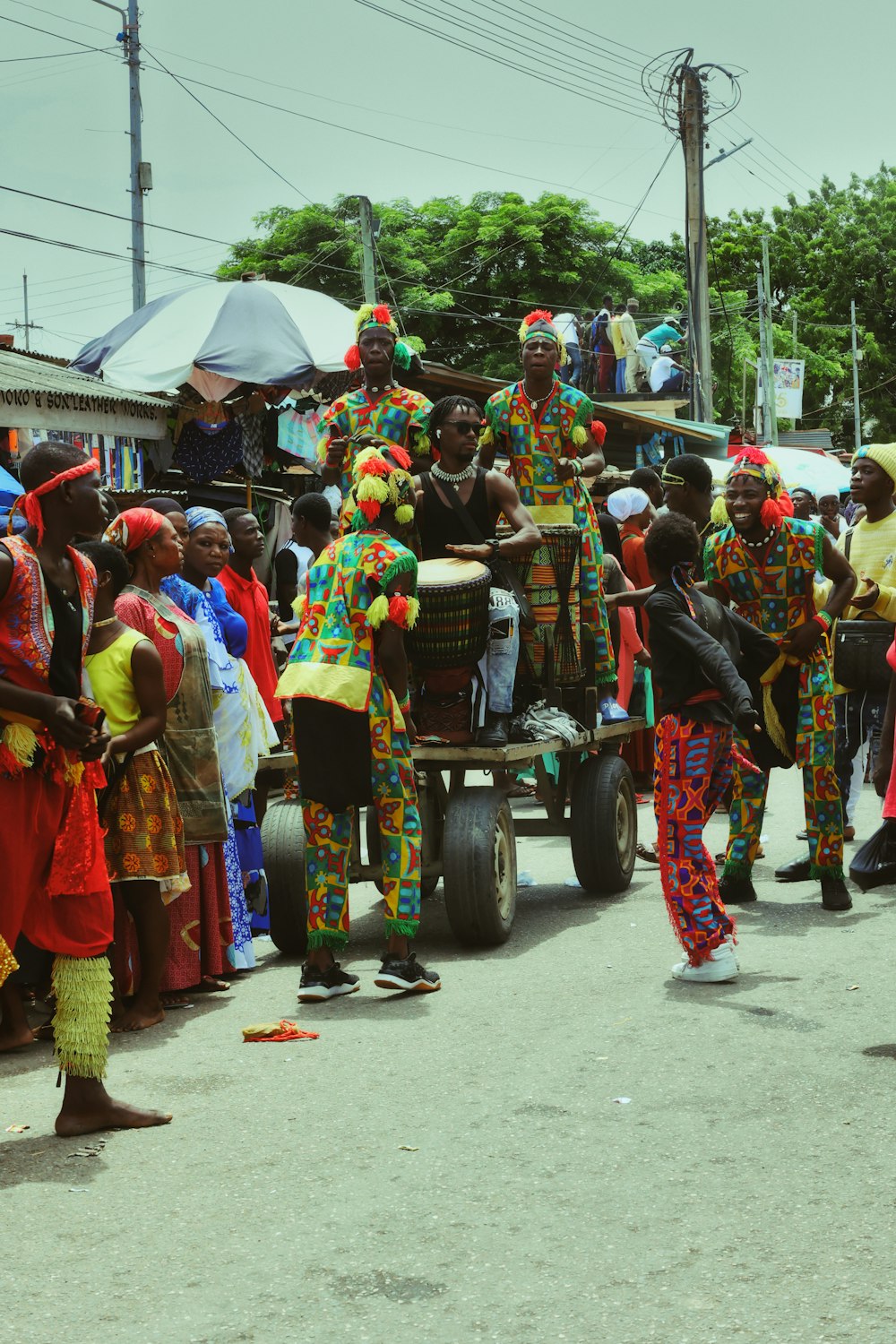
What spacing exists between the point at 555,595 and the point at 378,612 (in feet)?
7.71

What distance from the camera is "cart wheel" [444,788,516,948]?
7.34m

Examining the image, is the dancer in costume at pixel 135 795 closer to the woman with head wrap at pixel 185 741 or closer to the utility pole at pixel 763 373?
the woman with head wrap at pixel 185 741

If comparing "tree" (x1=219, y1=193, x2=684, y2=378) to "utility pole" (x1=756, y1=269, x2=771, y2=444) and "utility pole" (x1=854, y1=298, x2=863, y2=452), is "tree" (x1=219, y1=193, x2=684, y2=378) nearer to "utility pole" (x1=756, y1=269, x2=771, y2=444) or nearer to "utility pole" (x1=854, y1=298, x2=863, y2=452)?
"utility pole" (x1=756, y1=269, x2=771, y2=444)

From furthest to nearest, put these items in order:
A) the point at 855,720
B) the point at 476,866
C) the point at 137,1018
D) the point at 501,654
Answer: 1. the point at 855,720
2. the point at 501,654
3. the point at 476,866
4. the point at 137,1018

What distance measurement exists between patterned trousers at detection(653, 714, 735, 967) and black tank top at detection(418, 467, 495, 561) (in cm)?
170

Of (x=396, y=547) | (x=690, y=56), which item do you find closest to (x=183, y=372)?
(x=396, y=547)

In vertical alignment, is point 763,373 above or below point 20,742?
above

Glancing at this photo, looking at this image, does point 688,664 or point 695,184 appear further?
point 695,184

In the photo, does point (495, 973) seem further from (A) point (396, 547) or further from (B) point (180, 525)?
(B) point (180, 525)

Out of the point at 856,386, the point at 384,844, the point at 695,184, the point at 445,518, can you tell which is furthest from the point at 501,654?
the point at 856,386

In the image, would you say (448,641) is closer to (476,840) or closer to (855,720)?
(476,840)

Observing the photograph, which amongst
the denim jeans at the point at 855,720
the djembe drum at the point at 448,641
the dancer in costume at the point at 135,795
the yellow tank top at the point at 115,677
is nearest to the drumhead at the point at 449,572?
the djembe drum at the point at 448,641

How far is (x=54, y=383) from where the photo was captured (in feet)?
38.7

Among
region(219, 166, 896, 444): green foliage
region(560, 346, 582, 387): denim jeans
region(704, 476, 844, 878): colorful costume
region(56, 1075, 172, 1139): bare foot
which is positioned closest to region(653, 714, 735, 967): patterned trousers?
region(704, 476, 844, 878): colorful costume
